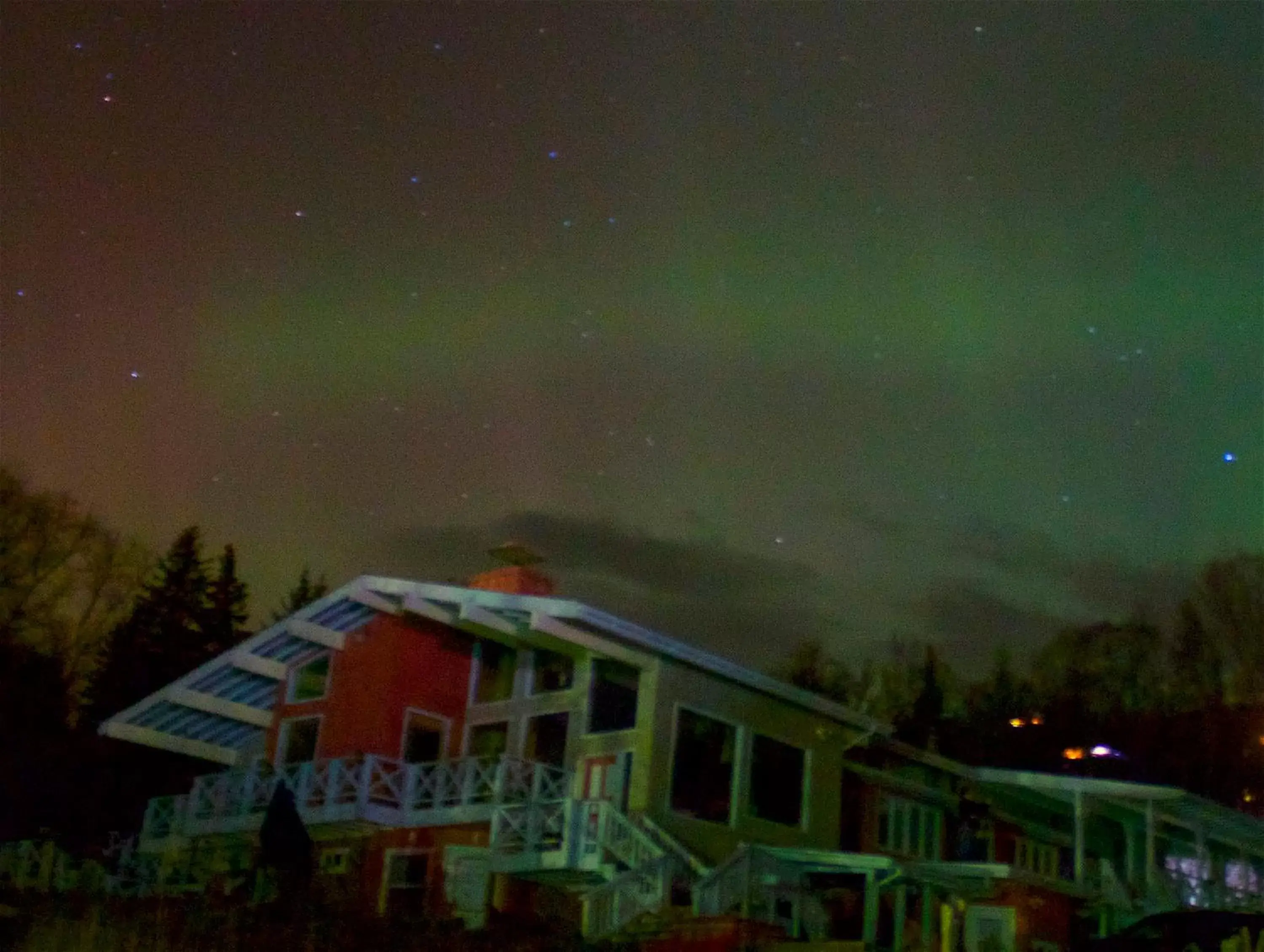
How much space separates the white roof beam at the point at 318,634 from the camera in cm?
2739

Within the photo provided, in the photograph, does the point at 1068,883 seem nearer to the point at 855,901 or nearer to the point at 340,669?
the point at 855,901

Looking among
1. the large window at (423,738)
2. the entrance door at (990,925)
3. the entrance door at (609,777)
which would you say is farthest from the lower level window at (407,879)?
the entrance door at (990,925)

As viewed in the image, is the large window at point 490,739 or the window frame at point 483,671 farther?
the window frame at point 483,671

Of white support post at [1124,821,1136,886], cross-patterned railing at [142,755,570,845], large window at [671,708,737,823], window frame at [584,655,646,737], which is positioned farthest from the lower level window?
white support post at [1124,821,1136,886]

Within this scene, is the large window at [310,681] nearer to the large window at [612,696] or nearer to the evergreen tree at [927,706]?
the large window at [612,696]

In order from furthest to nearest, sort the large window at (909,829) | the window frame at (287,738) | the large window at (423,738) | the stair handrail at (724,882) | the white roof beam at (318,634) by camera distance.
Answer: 1. the large window at (909,829)
2. the window frame at (287,738)
3. the white roof beam at (318,634)
4. the large window at (423,738)
5. the stair handrail at (724,882)

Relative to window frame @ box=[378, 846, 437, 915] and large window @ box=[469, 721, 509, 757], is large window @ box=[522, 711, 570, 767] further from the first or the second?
window frame @ box=[378, 846, 437, 915]

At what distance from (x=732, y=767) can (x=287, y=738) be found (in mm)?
9142

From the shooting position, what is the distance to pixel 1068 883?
24625 mm

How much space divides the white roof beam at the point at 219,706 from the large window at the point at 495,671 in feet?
14.7

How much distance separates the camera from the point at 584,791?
Result: 24.7m

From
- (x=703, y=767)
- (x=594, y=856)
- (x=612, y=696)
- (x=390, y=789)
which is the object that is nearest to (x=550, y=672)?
(x=612, y=696)

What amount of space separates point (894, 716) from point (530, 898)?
41.0 meters

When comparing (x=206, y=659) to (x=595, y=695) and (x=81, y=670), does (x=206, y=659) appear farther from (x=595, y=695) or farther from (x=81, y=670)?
(x=595, y=695)
